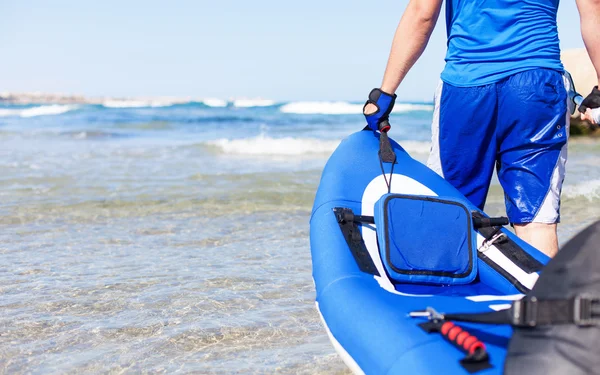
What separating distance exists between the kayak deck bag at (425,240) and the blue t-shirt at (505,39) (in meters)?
0.60

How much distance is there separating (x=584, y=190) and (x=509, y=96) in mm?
5258

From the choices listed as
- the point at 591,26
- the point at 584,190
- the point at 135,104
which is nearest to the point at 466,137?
the point at 591,26

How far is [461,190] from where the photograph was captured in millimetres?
2979

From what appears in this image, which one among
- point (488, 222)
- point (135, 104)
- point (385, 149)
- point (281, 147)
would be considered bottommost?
point (135, 104)

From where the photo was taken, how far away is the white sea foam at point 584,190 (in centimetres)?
718

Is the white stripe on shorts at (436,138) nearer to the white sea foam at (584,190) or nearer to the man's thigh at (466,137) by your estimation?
the man's thigh at (466,137)

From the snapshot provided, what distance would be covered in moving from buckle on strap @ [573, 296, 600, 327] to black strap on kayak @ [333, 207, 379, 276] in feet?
2.94

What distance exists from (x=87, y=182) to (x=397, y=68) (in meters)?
5.89

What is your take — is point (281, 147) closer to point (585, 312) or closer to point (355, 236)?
point (355, 236)

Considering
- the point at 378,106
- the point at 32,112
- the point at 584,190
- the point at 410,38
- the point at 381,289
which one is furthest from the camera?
the point at 32,112

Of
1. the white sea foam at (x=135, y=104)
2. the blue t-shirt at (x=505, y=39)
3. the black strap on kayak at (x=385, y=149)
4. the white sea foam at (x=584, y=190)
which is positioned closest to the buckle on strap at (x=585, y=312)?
the blue t-shirt at (x=505, y=39)

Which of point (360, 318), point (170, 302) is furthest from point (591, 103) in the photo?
point (170, 302)

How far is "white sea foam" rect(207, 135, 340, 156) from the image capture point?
44.6 ft

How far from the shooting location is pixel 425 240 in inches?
101
